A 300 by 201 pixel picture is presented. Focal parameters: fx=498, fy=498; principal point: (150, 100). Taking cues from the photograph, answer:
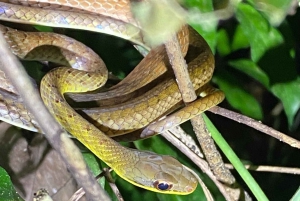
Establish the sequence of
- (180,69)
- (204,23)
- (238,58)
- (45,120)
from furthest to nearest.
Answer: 1. (238,58)
2. (204,23)
3. (180,69)
4. (45,120)

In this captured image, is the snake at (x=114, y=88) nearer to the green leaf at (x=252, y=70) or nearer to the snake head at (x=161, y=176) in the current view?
the snake head at (x=161, y=176)

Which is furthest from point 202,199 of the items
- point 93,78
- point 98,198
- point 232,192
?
point 98,198

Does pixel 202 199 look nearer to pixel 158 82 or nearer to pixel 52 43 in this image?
pixel 158 82

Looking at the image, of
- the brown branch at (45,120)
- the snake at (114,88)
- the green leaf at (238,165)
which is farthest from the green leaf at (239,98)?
the brown branch at (45,120)

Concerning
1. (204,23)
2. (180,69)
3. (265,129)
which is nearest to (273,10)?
(180,69)

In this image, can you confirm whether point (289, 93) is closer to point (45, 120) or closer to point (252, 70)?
point (252, 70)

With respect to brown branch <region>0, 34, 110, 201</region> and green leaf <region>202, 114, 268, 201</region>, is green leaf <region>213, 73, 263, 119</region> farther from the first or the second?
brown branch <region>0, 34, 110, 201</region>
